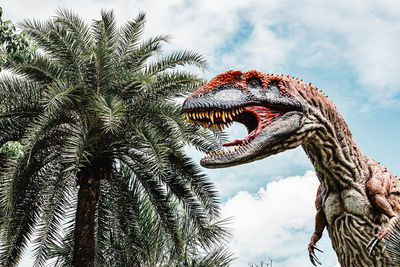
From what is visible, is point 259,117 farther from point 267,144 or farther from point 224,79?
point 224,79

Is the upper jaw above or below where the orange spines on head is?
below

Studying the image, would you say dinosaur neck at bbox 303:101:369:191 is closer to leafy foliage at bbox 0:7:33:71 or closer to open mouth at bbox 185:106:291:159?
open mouth at bbox 185:106:291:159

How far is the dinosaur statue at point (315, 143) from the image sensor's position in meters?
3.26

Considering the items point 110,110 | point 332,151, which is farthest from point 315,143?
point 110,110

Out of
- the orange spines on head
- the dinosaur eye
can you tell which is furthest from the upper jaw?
the orange spines on head

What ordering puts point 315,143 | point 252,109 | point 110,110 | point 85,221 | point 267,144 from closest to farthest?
point 267,144 < point 252,109 < point 315,143 < point 110,110 < point 85,221

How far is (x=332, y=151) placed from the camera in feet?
11.4

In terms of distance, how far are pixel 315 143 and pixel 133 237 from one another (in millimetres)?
8676

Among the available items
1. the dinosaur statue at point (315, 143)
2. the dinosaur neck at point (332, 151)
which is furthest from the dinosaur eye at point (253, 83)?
the dinosaur neck at point (332, 151)

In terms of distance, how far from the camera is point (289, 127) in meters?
3.28

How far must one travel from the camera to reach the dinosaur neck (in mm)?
3451

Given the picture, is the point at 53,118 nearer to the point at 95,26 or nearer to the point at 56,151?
the point at 56,151

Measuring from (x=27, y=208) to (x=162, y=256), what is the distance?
3.19 metres

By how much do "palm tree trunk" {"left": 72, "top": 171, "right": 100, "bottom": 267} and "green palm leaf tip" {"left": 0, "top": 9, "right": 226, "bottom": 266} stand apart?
41 millimetres
